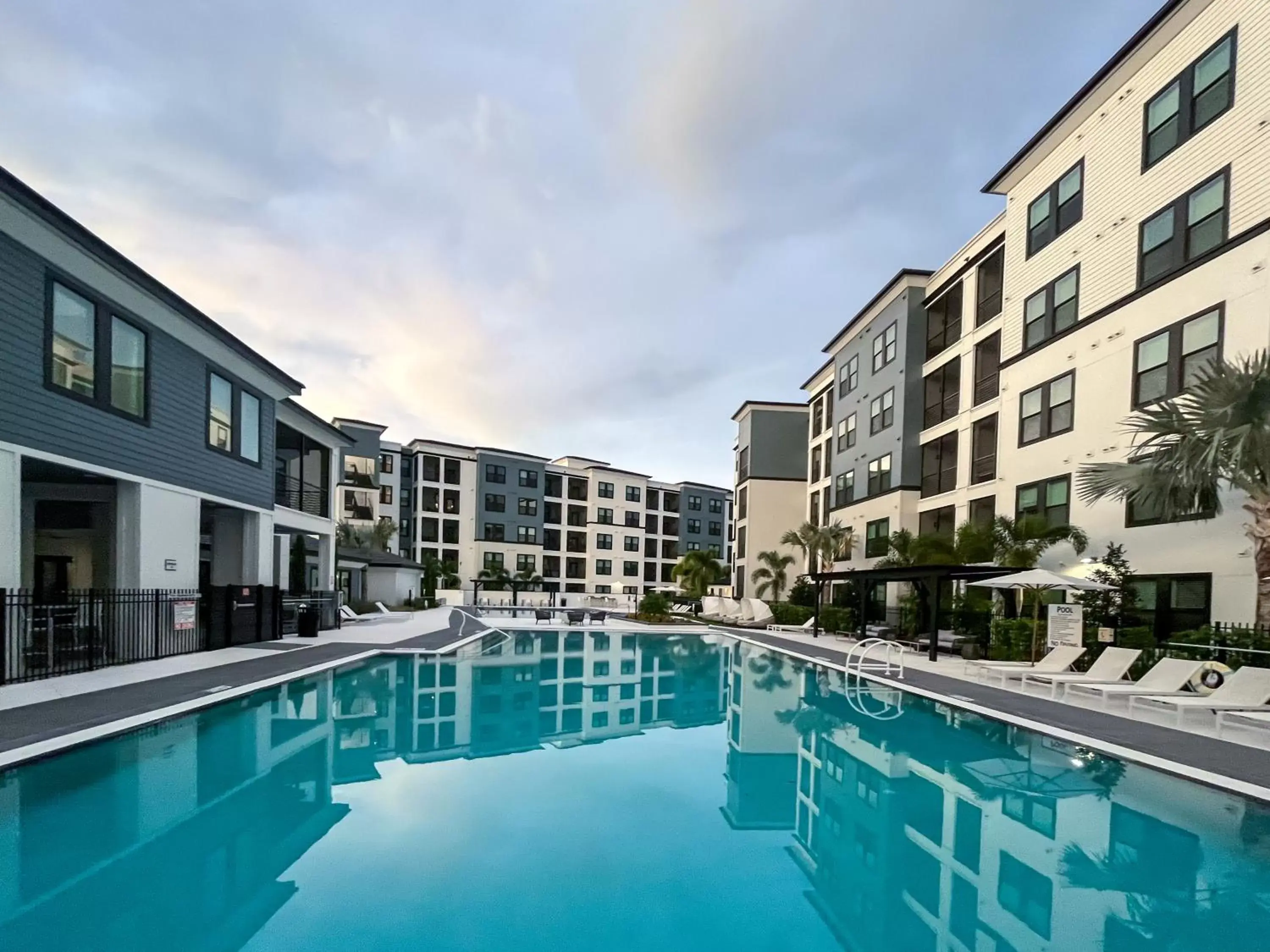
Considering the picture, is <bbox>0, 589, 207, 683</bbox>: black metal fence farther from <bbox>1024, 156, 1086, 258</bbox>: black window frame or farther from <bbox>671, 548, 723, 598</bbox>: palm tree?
<bbox>671, 548, 723, 598</bbox>: palm tree

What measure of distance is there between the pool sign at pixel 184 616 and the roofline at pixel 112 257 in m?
5.80

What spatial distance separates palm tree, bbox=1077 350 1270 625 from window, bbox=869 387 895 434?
15978mm

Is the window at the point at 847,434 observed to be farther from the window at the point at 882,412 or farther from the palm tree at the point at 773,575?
the palm tree at the point at 773,575

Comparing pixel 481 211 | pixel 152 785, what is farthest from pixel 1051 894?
pixel 481 211

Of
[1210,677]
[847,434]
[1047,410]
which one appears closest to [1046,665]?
[1210,677]

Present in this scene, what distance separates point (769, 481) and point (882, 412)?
14073 millimetres

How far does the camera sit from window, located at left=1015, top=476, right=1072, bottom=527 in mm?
17469

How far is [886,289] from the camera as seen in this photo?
1156 inches

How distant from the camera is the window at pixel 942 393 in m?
25.9

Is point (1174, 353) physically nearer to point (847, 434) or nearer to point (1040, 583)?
point (1040, 583)

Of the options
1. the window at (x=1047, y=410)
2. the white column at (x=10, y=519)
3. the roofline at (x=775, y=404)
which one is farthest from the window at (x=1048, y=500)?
the roofline at (x=775, y=404)

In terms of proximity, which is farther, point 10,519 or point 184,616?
point 184,616

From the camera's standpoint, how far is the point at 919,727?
35.7ft

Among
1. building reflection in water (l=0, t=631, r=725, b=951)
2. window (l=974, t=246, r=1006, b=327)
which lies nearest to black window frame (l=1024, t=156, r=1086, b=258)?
window (l=974, t=246, r=1006, b=327)
